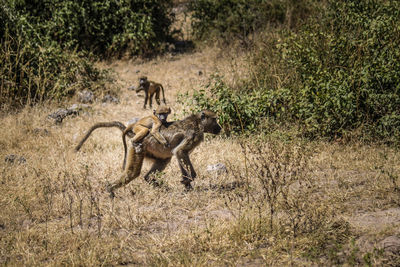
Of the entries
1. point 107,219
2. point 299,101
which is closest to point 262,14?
point 299,101

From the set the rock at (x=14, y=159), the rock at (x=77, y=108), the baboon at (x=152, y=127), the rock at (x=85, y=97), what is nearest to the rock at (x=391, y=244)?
the baboon at (x=152, y=127)

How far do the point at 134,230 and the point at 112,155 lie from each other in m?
2.35

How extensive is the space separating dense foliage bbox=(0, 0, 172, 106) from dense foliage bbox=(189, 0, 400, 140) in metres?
4.12

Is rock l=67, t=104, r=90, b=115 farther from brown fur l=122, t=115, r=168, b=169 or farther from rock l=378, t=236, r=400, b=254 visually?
rock l=378, t=236, r=400, b=254

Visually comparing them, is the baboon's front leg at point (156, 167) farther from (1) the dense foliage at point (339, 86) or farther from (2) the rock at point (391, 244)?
(2) the rock at point (391, 244)

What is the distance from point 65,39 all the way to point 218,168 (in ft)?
27.4

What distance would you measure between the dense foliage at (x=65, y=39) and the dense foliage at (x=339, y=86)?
4.12 meters

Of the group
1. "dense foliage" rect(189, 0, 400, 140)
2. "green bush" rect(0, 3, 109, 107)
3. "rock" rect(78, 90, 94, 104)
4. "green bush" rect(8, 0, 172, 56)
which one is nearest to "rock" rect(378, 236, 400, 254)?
"dense foliage" rect(189, 0, 400, 140)

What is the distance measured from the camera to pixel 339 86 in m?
5.73

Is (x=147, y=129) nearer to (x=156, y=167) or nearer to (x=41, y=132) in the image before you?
(x=156, y=167)

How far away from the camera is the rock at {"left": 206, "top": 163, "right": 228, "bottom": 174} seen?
17.0 ft

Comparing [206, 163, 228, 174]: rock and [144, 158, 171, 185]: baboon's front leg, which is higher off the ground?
[144, 158, 171, 185]: baboon's front leg

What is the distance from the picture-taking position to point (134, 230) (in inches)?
148

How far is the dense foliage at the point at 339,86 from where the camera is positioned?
5750 millimetres
